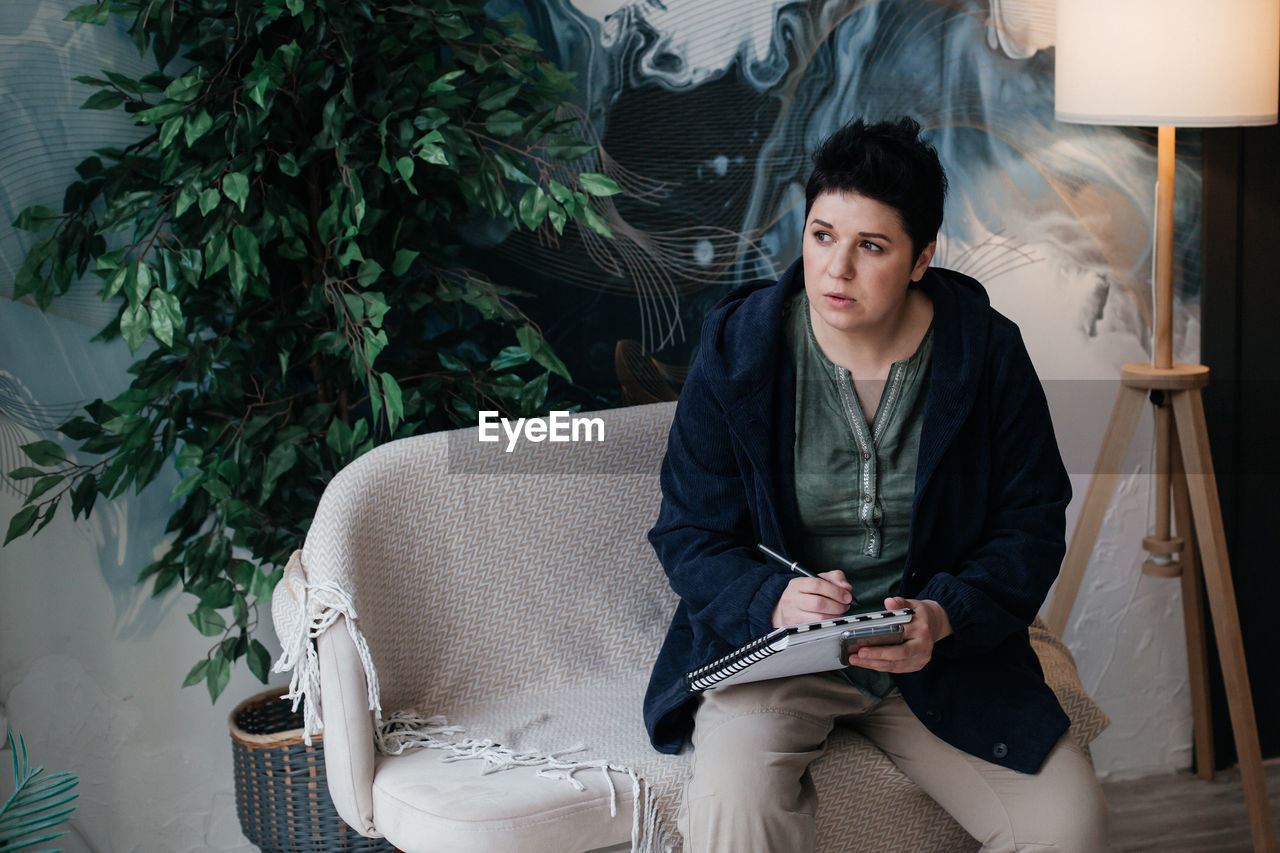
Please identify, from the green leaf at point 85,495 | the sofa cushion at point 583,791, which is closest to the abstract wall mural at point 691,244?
the green leaf at point 85,495

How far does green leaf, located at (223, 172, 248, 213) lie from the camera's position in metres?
1.75

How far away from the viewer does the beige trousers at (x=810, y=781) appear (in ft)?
4.99

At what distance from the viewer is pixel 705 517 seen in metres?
1.72

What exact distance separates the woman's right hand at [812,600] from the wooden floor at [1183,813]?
43.0 inches

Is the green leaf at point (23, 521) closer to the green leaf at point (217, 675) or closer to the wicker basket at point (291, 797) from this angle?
the green leaf at point (217, 675)

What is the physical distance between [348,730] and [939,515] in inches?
34.5

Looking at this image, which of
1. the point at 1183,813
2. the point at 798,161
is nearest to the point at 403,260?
the point at 798,161

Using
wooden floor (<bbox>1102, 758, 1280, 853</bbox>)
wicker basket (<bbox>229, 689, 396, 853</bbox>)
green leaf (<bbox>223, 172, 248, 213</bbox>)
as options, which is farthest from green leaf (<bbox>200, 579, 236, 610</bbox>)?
wooden floor (<bbox>1102, 758, 1280, 853</bbox>)

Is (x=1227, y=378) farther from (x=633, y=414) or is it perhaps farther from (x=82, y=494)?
(x=82, y=494)

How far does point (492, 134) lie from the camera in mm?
1968

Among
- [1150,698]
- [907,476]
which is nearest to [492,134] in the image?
[907,476]

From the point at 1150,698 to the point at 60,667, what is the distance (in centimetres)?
225

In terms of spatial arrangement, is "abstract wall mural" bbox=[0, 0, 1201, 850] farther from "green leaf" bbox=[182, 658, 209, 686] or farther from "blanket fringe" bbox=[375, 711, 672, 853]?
"blanket fringe" bbox=[375, 711, 672, 853]

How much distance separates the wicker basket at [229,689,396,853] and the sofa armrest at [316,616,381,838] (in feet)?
0.87
